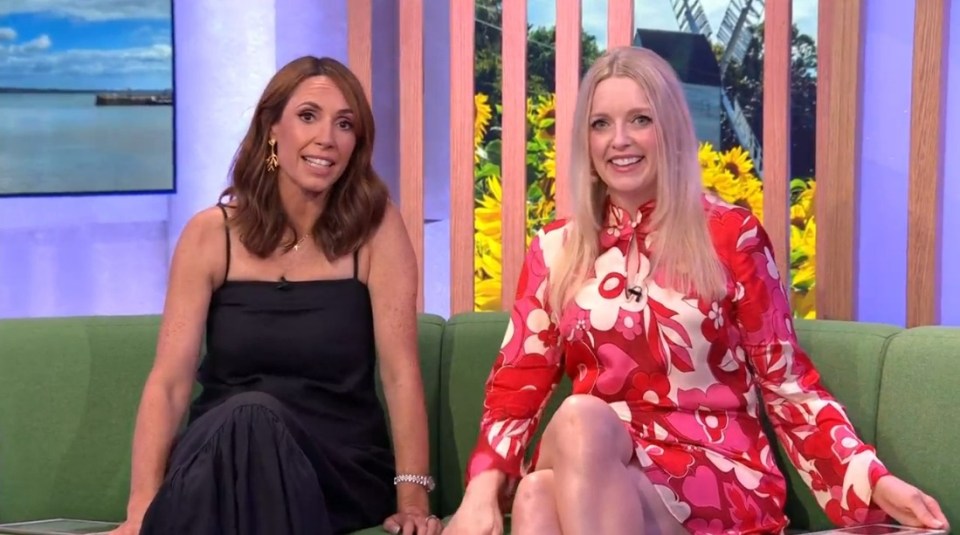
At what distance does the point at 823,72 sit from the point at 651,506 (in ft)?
3.65

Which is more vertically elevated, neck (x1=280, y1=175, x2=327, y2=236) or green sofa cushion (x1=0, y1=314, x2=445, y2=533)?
neck (x1=280, y1=175, x2=327, y2=236)

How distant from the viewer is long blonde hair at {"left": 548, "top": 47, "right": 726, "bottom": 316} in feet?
7.79

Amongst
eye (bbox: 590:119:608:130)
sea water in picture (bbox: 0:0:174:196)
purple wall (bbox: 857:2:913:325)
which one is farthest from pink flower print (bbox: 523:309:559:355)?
sea water in picture (bbox: 0:0:174:196)

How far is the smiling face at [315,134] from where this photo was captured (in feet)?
8.82

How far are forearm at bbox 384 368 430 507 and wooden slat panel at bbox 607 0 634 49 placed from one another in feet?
3.03

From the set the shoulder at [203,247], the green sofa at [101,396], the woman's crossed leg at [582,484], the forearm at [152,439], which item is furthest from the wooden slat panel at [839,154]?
the forearm at [152,439]

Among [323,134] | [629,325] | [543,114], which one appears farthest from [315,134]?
[543,114]

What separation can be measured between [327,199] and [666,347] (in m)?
0.83

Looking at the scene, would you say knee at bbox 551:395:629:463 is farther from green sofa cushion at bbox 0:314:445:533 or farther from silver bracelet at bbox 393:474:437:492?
green sofa cushion at bbox 0:314:445:533

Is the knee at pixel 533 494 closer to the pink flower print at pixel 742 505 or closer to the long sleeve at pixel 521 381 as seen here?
the long sleeve at pixel 521 381

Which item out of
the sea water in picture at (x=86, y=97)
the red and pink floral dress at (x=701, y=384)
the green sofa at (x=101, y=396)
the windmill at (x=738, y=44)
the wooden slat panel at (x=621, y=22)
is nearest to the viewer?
the red and pink floral dress at (x=701, y=384)

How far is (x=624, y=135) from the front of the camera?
2.38 meters

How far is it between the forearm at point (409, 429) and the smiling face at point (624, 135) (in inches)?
24.1

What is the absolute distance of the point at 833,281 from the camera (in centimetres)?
287
